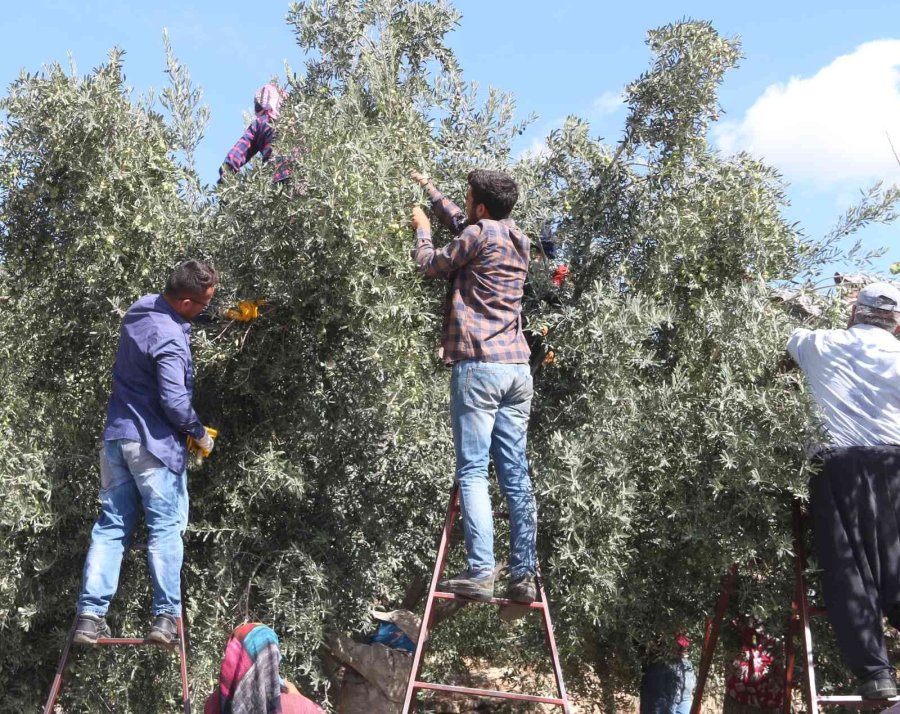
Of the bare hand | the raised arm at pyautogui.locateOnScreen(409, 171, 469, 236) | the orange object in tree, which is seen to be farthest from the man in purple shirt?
the orange object in tree

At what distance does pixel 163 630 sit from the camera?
549cm

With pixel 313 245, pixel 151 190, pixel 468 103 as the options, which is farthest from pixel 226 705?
pixel 468 103

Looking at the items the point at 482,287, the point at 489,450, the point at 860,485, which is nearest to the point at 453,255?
the point at 482,287

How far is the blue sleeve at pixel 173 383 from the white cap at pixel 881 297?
12.0 ft

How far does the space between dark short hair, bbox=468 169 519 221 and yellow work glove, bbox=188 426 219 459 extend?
192 cm

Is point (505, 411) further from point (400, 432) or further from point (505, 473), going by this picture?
point (400, 432)

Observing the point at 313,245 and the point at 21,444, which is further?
the point at 21,444

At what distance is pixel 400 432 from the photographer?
6484 millimetres

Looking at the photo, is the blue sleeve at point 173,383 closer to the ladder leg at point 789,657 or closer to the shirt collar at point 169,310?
the shirt collar at point 169,310

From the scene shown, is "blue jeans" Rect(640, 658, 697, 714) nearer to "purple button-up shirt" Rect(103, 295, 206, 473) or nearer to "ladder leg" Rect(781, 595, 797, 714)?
"ladder leg" Rect(781, 595, 797, 714)

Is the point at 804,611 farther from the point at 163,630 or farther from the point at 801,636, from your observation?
the point at 163,630

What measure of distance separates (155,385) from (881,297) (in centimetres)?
392

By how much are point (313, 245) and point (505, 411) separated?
1.37m

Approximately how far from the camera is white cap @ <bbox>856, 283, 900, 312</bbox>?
18.6 feet
